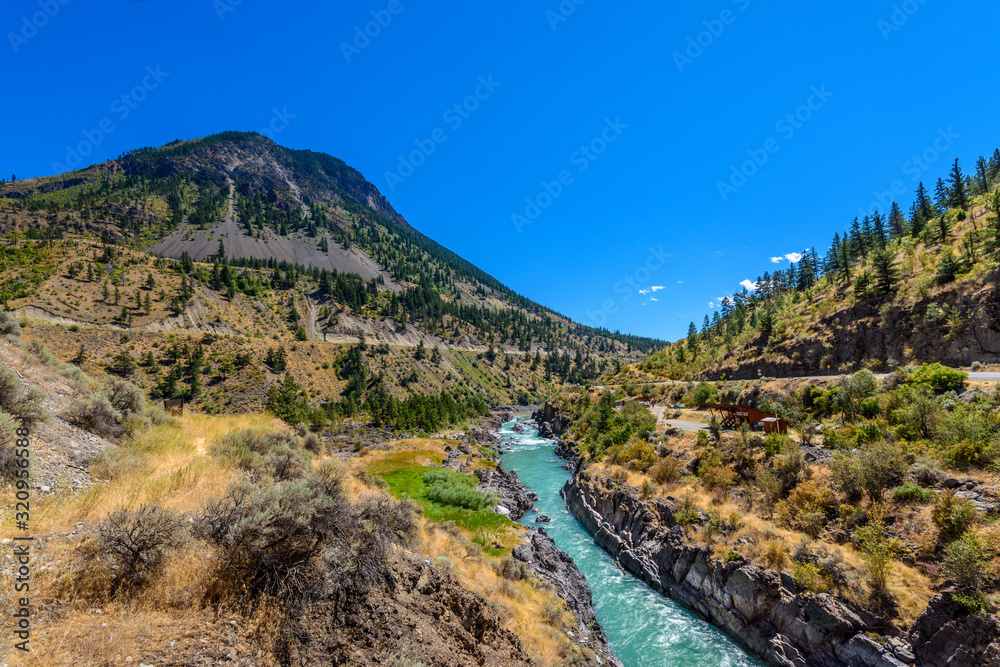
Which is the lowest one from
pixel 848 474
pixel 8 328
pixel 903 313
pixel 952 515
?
pixel 952 515

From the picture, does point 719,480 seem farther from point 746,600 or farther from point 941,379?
point 941,379

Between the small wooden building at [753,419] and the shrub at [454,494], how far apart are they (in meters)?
17.8

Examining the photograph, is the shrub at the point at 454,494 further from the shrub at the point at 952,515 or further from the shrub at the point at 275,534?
the shrub at the point at 952,515

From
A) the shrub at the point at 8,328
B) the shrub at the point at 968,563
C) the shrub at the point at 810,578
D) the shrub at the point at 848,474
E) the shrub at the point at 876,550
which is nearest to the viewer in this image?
the shrub at the point at 968,563

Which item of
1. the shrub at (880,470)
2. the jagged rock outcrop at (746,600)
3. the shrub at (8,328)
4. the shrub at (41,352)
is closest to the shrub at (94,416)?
the shrub at (41,352)

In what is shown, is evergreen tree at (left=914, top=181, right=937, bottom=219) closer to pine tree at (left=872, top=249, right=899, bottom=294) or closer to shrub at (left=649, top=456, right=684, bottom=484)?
pine tree at (left=872, top=249, right=899, bottom=294)

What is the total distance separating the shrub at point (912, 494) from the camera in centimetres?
1288

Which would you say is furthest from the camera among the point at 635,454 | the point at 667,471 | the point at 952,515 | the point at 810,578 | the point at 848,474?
the point at 635,454

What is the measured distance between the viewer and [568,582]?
16.7 metres

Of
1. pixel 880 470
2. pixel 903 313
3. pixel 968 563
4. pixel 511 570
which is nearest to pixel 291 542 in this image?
pixel 511 570

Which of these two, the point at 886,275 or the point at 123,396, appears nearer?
the point at 123,396

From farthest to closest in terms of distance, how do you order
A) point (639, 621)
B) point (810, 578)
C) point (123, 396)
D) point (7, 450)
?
point (639, 621)
point (810, 578)
point (123, 396)
point (7, 450)

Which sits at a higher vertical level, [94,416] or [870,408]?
[870,408]

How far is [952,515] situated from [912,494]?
151 centimetres
